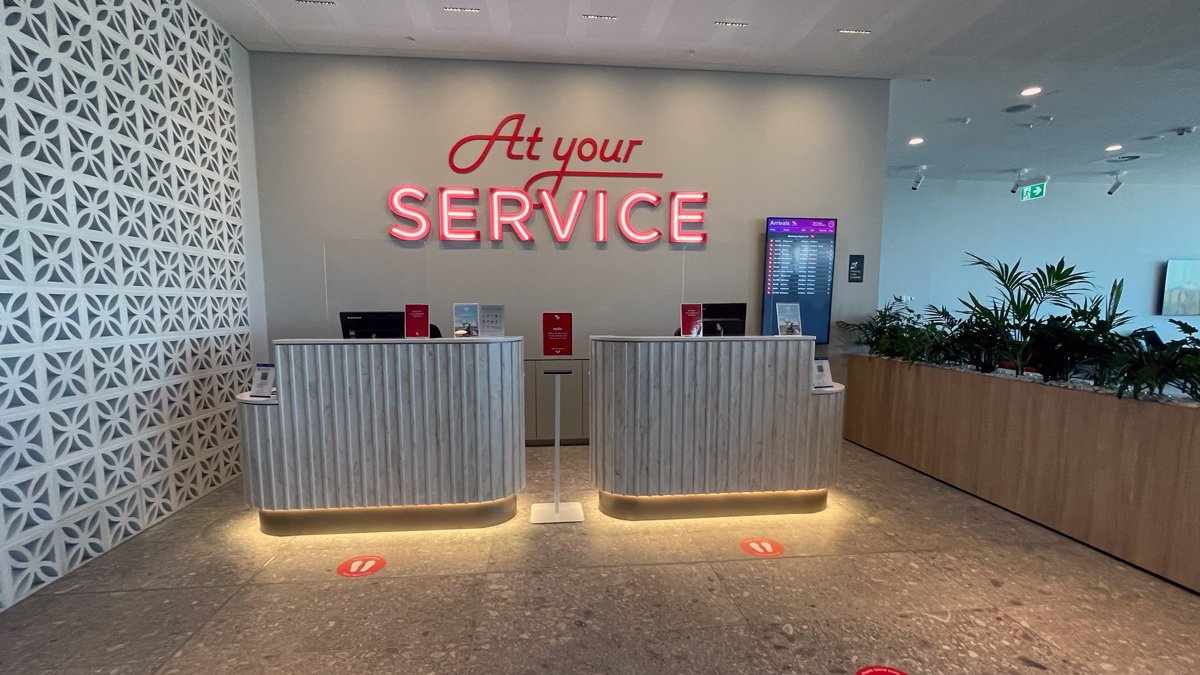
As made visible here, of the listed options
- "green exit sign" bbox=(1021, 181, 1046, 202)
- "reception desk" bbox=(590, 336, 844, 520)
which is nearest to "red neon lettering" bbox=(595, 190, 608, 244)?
"reception desk" bbox=(590, 336, 844, 520)

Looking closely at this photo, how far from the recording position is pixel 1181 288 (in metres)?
10.2

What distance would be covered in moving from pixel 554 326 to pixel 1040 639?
154 inches

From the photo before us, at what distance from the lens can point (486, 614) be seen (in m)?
2.36

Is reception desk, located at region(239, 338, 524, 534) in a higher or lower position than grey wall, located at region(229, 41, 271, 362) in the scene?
lower

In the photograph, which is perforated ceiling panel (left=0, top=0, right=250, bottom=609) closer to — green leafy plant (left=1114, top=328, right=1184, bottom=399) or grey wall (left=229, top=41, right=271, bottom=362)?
grey wall (left=229, top=41, right=271, bottom=362)

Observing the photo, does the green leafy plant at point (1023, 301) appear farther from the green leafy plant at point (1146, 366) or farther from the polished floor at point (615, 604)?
the polished floor at point (615, 604)

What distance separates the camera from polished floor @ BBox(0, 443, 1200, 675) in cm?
206

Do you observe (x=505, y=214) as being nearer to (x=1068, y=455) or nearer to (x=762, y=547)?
(x=762, y=547)

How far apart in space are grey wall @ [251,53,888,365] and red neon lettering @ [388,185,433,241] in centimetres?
10

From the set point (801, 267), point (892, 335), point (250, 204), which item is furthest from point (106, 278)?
point (892, 335)

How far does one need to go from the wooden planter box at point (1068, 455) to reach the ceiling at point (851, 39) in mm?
3144

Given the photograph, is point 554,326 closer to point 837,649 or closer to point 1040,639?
point 837,649

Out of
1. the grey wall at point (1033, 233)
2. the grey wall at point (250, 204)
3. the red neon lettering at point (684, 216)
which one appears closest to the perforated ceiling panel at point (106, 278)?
the grey wall at point (250, 204)

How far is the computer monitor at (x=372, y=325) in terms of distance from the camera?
319 cm
